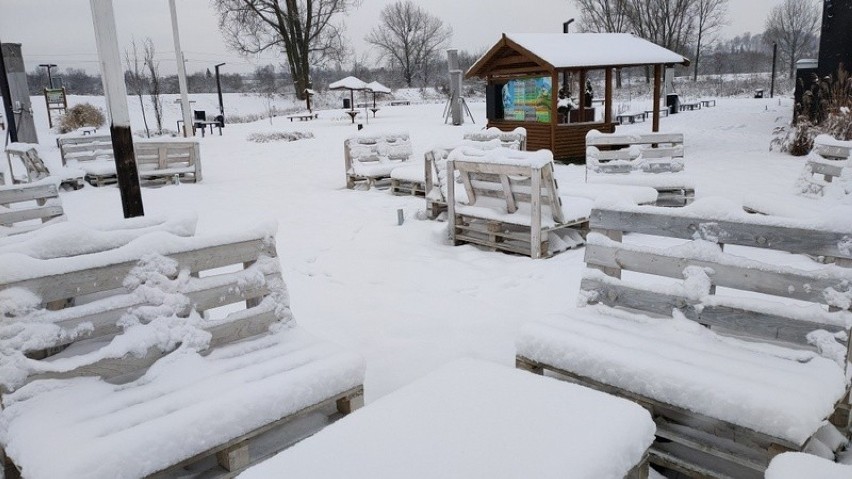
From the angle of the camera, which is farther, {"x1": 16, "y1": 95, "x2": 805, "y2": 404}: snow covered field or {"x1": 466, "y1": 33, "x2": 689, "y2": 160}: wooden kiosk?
{"x1": 466, "y1": 33, "x2": 689, "y2": 160}: wooden kiosk

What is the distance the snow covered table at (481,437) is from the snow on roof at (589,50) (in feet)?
43.1

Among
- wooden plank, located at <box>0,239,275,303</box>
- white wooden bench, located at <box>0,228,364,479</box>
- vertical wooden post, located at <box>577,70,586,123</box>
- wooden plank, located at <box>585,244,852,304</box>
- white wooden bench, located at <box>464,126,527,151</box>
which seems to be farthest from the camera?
vertical wooden post, located at <box>577,70,586,123</box>

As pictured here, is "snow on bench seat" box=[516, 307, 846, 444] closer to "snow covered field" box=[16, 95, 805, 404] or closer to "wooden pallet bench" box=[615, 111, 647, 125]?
"snow covered field" box=[16, 95, 805, 404]

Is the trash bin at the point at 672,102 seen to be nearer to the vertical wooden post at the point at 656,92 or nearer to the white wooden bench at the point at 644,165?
the vertical wooden post at the point at 656,92

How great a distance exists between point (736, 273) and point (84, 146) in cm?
1517

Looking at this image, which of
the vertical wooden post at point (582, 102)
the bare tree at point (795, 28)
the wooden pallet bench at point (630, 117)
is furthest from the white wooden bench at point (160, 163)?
the bare tree at point (795, 28)

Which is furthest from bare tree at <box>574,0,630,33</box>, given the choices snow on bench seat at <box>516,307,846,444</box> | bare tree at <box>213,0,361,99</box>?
snow on bench seat at <box>516,307,846,444</box>

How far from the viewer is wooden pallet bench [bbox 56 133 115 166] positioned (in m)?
14.5

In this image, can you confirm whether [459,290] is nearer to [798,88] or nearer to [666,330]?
[666,330]

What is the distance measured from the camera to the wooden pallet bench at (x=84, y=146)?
14535mm

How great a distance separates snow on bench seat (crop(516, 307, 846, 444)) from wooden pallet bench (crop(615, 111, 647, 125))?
22.8m

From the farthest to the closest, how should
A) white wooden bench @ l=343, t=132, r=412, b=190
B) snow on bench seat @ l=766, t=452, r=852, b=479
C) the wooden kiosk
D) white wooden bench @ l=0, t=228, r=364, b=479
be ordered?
the wooden kiosk → white wooden bench @ l=343, t=132, r=412, b=190 → white wooden bench @ l=0, t=228, r=364, b=479 → snow on bench seat @ l=766, t=452, r=852, b=479

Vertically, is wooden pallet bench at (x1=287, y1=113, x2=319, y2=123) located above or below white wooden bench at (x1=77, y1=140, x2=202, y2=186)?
above

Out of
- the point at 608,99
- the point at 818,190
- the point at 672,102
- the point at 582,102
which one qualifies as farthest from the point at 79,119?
the point at 818,190
